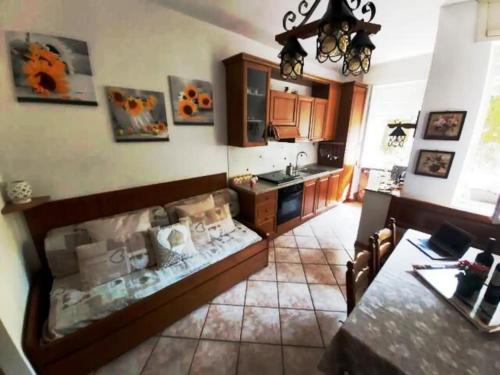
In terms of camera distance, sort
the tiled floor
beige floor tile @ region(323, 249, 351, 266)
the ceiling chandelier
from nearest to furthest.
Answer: the ceiling chandelier
the tiled floor
beige floor tile @ region(323, 249, 351, 266)

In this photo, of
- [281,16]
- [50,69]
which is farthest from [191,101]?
[281,16]

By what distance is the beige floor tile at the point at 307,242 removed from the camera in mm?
2916

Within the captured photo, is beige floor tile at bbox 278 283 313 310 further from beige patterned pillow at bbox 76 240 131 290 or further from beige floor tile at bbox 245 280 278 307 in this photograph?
beige patterned pillow at bbox 76 240 131 290

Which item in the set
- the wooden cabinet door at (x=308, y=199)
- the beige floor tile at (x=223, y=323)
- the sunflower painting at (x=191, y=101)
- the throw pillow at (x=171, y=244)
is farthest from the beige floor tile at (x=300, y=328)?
the sunflower painting at (x=191, y=101)

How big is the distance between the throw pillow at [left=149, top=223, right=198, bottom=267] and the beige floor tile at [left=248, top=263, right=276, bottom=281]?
79 centimetres

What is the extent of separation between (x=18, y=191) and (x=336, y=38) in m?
2.28

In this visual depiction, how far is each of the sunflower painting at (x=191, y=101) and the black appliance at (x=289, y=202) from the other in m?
1.42

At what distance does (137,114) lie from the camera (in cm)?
200

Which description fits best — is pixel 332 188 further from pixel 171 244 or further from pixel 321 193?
pixel 171 244

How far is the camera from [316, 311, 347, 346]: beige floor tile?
1.67 meters

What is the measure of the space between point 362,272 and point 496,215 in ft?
4.85

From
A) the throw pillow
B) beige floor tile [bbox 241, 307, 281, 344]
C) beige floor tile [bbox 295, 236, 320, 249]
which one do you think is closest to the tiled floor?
beige floor tile [bbox 241, 307, 281, 344]

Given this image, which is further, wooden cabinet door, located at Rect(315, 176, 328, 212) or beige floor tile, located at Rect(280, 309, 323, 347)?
wooden cabinet door, located at Rect(315, 176, 328, 212)

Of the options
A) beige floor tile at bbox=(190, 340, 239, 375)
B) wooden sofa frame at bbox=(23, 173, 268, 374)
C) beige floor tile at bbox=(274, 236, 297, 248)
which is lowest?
beige floor tile at bbox=(190, 340, 239, 375)
